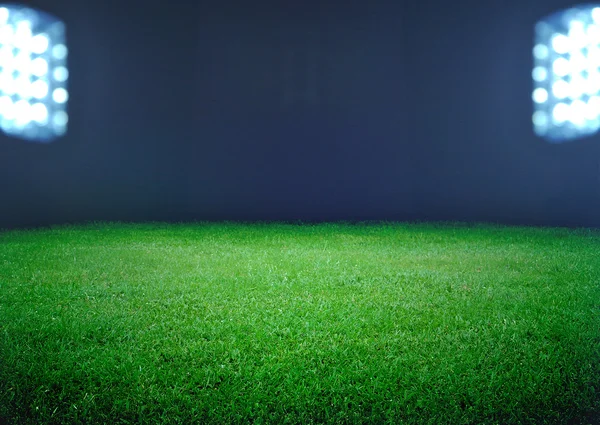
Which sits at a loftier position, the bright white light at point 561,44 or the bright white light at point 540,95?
the bright white light at point 561,44

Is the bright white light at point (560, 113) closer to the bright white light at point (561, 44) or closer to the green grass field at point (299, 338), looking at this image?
the bright white light at point (561, 44)

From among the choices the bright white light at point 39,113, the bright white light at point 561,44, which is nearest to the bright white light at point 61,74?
the bright white light at point 39,113

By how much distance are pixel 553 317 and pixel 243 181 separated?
15.0ft

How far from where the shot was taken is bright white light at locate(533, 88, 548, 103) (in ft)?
19.7

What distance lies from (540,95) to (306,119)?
2.65 metres

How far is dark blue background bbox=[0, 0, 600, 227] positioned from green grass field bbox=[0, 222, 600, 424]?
8.35ft

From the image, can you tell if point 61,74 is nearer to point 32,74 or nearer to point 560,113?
point 32,74

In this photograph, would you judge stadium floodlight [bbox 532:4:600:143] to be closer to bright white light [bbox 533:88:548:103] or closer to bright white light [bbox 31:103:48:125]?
bright white light [bbox 533:88:548:103]

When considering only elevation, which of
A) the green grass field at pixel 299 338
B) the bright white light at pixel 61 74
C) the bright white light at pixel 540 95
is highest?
the bright white light at pixel 61 74

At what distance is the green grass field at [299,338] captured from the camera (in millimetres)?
1601

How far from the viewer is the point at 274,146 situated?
255 inches

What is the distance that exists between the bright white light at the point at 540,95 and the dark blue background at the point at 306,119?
0.28ft

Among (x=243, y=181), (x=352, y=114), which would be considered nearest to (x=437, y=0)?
(x=352, y=114)

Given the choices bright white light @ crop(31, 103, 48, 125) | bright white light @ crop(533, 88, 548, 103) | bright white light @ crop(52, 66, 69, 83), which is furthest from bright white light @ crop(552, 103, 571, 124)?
bright white light @ crop(31, 103, 48, 125)
